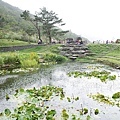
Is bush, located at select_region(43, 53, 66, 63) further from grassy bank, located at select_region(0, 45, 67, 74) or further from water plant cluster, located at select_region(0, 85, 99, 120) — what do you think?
water plant cluster, located at select_region(0, 85, 99, 120)

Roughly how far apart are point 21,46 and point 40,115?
4295 cm

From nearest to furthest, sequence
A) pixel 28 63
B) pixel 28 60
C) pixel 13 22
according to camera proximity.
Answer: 1. pixel 28 63
2. pixel 28 60
3. pixel 13 22

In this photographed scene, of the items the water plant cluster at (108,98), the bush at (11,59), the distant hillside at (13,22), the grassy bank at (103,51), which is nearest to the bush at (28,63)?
the bush at (11,59)

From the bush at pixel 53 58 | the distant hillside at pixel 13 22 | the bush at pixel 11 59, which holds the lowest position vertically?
the bush at pixel 53 58

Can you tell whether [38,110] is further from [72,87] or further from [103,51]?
[103,51]

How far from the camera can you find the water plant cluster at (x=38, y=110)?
16891 mm

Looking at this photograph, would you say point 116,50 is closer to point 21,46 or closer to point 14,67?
point 21,46

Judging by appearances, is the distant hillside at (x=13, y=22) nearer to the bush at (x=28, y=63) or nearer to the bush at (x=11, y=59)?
the bush at (x=11, y=59)

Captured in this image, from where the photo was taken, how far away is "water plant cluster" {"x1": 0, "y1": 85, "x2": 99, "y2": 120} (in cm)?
1689

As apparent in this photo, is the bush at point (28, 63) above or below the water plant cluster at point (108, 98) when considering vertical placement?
below

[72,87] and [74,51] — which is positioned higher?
[74,51]

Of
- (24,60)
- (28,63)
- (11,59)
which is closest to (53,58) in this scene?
(24,60)

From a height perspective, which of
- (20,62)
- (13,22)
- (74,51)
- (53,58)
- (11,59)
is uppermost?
(13,22)

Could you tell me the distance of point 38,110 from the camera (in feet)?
59.0
